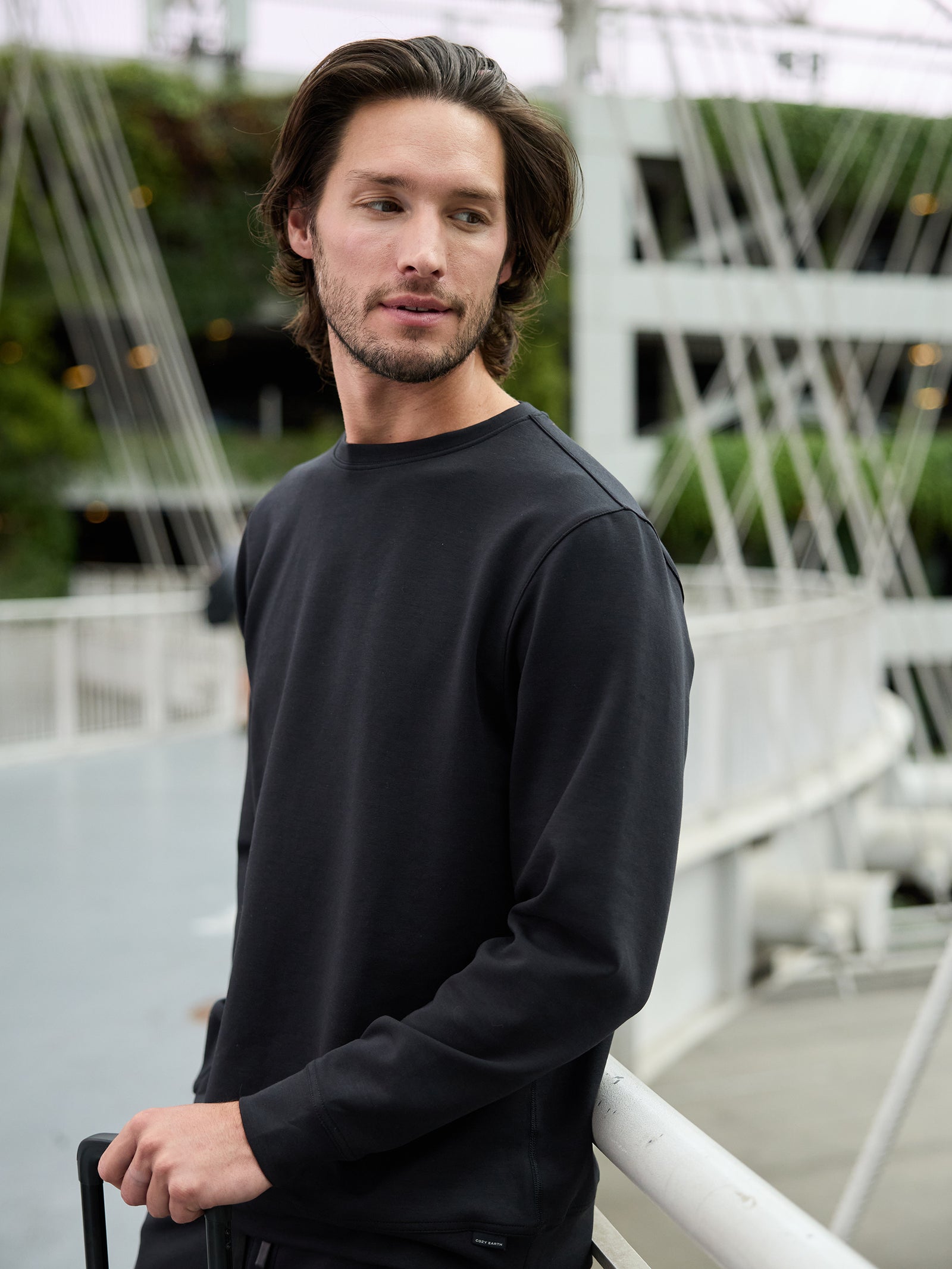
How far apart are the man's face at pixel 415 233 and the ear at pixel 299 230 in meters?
0.13

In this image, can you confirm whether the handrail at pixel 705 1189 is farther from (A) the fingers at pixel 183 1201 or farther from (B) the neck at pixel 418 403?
(B) the neck at pixel 418 403

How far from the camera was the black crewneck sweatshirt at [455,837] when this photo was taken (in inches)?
33.3

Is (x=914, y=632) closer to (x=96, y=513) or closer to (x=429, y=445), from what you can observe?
(x=96, y=513)

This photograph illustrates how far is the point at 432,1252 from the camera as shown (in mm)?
925

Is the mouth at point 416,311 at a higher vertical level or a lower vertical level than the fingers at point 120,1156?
higher

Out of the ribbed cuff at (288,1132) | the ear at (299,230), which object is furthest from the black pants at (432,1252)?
the ear at (299,230)

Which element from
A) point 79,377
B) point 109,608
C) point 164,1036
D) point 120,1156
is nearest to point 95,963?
point 164,1036

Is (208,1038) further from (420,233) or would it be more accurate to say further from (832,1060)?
(832,1060)

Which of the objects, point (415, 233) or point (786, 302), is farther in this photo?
point (786, 302)

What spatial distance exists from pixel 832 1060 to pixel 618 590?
21.2 ft

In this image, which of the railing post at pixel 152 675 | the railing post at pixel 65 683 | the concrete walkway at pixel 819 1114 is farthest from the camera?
the railing post at pixel 152 675

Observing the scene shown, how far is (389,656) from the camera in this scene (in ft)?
3.22

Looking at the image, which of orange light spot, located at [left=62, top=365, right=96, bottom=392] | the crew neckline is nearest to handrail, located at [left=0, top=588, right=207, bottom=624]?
the crew neckline

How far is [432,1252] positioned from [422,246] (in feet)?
2.58
